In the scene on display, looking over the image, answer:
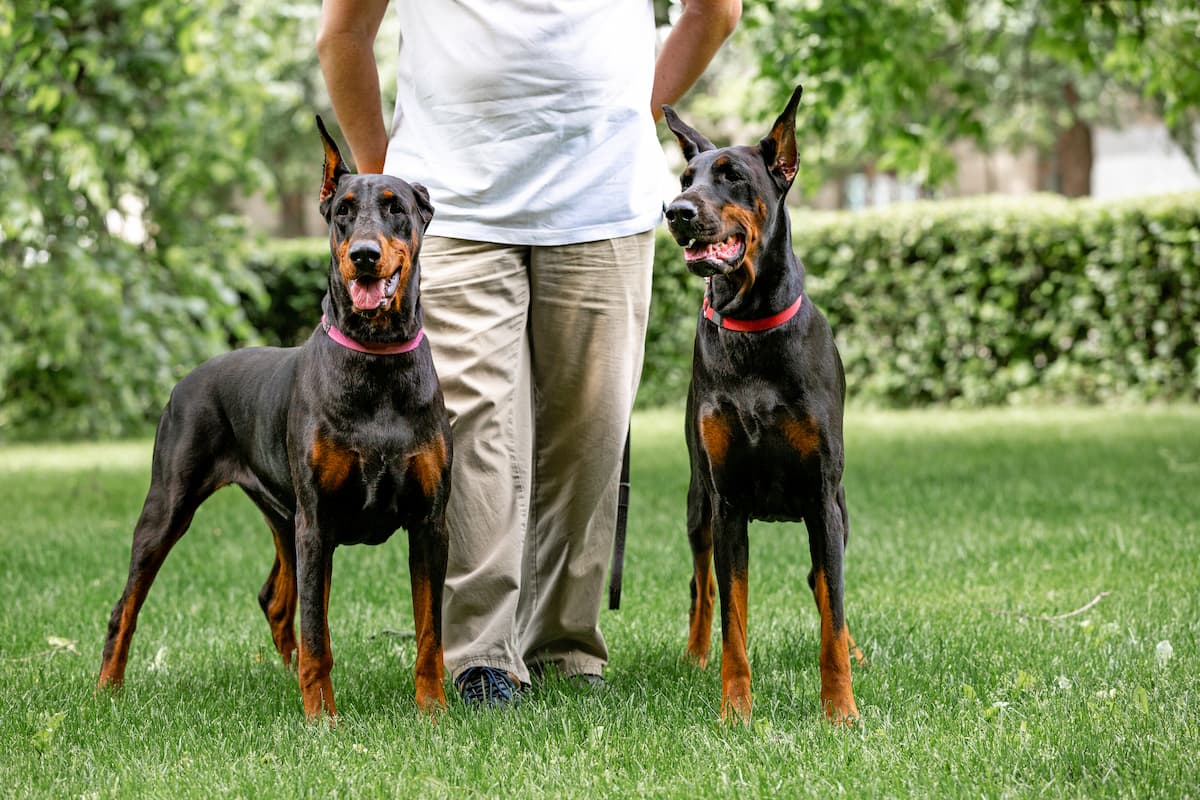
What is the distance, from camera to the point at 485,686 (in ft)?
13.6

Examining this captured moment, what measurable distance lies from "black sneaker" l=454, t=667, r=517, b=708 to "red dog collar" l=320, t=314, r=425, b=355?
1.08 metres

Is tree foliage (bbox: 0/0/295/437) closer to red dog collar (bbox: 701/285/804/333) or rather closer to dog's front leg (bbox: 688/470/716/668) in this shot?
dog's front leg (bbox: 688/470/716/668)

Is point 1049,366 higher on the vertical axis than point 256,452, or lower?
lower

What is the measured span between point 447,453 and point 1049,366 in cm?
1178

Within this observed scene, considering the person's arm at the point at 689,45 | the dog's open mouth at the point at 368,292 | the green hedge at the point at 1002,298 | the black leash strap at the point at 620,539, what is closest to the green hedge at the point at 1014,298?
the green hedge at the point at 1002,298

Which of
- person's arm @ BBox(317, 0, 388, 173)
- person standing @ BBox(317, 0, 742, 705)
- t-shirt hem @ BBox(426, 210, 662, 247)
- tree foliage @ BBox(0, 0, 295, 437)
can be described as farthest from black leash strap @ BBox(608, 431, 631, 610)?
tree foliage @ BBox(0, 0, 295, 437)

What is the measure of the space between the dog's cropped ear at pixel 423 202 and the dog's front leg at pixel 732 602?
1.17 metres

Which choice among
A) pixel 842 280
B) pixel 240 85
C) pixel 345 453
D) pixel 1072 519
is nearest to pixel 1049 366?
pixel 842 280

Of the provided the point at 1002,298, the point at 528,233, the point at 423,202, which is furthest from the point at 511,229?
the point at 1002,298

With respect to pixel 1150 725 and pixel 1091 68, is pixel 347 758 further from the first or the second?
pixel 1091 68

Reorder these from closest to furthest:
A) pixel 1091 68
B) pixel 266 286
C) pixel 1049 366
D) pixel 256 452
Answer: pixel 256 452 → pixel 1091 68 → pixel 1049 366 → pixel 266 286

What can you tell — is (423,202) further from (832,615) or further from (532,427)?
(832,615)

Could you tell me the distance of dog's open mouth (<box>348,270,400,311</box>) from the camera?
3.55m

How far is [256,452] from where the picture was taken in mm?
4199
